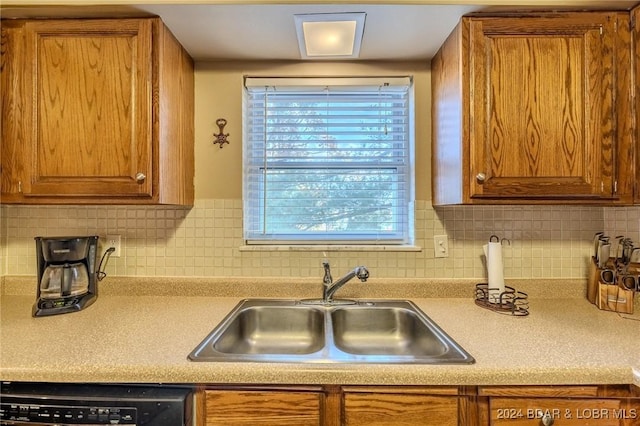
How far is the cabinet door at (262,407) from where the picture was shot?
902mm

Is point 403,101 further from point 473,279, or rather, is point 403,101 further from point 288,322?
point 288,322

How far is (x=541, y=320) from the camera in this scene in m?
1.24

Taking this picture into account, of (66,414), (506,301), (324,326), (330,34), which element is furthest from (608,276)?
(66,414)

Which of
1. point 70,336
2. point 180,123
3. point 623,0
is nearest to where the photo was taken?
point 70,336

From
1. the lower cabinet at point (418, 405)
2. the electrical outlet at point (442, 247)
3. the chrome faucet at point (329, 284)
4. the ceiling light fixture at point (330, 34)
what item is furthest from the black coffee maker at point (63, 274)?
the electrical outlet at point (442, 247)

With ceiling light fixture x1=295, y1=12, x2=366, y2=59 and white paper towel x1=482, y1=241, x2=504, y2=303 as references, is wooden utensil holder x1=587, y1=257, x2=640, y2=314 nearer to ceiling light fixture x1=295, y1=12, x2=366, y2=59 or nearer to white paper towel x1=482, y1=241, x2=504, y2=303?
white paper towel x1=482, y1=241, x2=504, y2=303

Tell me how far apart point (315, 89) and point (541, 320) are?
1.37 metres

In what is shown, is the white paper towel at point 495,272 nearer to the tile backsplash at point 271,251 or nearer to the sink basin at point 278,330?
the tile backsplash at point 271,251

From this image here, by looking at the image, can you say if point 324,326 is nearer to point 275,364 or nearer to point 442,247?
point 275,364

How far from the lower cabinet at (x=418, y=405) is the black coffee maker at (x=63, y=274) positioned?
2.69 ft

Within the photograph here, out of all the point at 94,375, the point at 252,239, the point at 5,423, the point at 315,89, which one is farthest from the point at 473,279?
the point at 5,423

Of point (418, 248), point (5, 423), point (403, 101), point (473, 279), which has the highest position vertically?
point (403, 101)

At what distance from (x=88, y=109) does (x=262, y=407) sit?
1.20 meters

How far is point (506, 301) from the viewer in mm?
1446
